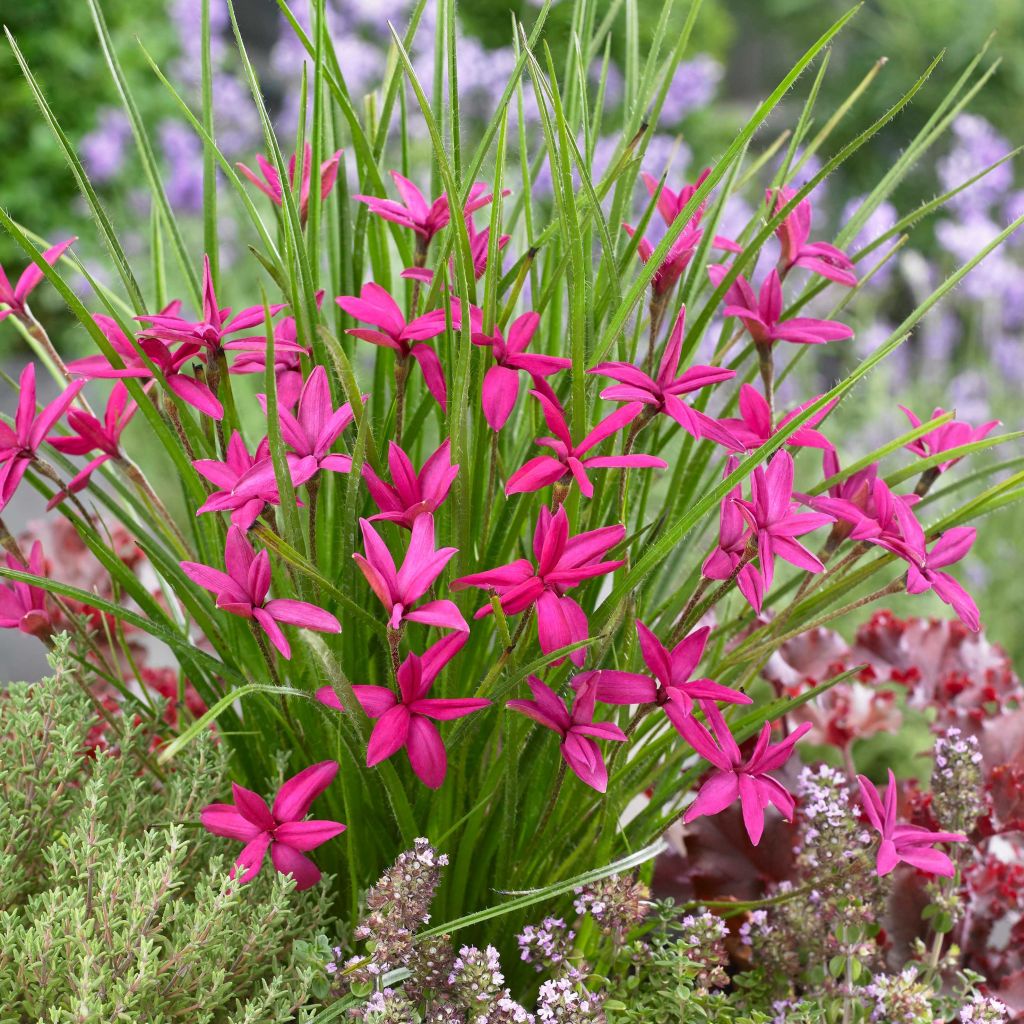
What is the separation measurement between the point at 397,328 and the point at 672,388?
0.18 meters

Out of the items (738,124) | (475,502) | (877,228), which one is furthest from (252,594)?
(738,124)

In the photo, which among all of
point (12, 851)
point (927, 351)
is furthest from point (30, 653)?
point (927, 351)

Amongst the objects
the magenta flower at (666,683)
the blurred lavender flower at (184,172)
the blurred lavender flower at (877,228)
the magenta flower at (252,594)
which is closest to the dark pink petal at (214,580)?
the magenta flower at (252,594)

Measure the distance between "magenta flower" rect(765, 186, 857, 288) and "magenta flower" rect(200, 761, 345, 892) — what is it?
20.5 inches

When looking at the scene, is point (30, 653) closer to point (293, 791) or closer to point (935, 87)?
point (293, 791)

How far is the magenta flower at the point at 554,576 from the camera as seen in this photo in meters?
0.65

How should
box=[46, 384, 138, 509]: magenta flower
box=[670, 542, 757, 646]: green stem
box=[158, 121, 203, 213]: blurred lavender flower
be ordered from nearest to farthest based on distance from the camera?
box=[670, 542, 757, 646]: green stem → box=[46, 384, 138, 509]: magenta flower → box=[158, 121, 203, 213]: blurred lavender flower

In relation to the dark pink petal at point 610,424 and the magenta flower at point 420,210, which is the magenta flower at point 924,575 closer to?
the dark pink petal at point 610,424

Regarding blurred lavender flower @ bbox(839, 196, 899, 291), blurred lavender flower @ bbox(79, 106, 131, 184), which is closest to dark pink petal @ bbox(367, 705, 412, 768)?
blurred lavender flower @ bbox(839, 196, 899, 291)

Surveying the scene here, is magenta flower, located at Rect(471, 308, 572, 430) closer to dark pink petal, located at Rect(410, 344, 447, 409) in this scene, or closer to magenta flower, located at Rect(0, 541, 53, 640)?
dark pink petal, located at Rect(410, 344, 447, 409)

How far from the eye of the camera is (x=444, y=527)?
0.82 m

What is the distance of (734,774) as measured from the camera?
0.76m

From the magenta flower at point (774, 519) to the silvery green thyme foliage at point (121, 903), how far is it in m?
0.38

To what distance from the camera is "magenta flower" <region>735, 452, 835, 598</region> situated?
693 millimetres
